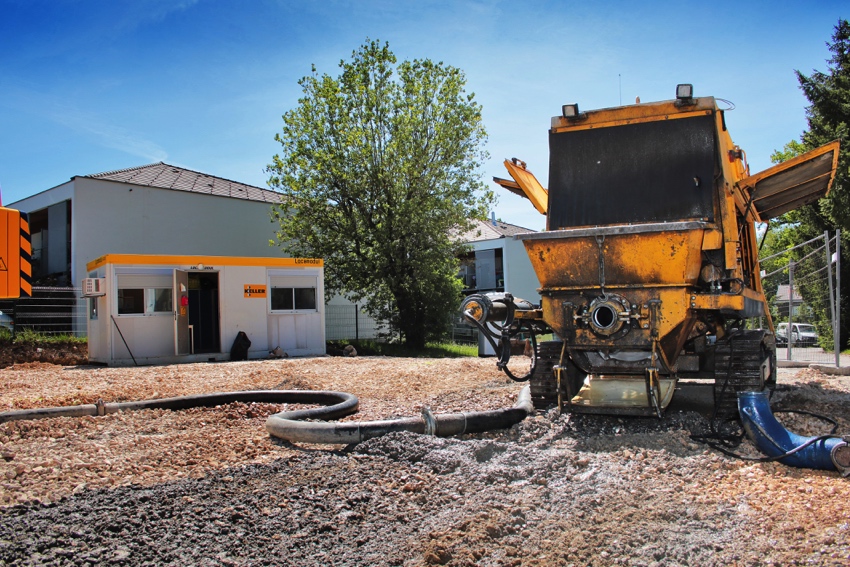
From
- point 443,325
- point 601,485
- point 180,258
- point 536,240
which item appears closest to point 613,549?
point 601,485

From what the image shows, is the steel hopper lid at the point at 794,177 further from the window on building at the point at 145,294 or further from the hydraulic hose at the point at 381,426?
the window on building at the point at 145,294

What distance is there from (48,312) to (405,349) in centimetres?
1129

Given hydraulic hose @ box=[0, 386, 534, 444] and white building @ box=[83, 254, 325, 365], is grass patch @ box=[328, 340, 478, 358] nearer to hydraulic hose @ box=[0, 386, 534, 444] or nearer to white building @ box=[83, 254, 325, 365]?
white building @ box=[83, 254, 325, 365]

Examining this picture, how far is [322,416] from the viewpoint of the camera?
6898 millimetres

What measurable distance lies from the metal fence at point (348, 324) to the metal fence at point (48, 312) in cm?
903

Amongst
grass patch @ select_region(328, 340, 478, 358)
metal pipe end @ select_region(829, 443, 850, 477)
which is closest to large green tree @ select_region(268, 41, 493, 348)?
grass patch @ select_region(328, 340, 478, 358)

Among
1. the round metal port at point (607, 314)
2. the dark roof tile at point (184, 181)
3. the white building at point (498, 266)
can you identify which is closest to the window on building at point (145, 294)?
the dark roof tile at point (184, 181)

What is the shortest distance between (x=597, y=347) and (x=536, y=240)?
114 cm

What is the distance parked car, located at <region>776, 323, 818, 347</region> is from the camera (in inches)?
601

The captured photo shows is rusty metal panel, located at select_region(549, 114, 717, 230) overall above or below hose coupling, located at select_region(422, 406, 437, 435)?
above

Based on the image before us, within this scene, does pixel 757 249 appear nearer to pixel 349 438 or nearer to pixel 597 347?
pixel 597 347

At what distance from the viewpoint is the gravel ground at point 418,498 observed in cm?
342

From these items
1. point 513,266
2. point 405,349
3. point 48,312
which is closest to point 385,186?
point 405,349

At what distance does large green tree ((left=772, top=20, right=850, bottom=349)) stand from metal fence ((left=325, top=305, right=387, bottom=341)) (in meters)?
15.6
